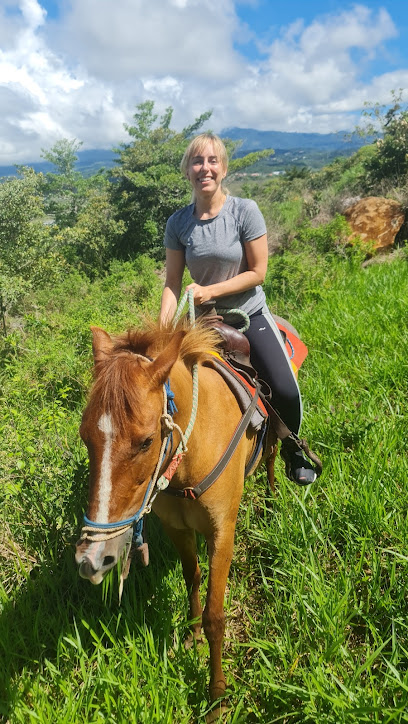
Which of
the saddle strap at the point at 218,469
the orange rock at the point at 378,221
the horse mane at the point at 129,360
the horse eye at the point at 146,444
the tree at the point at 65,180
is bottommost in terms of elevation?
the saddle strap at the point at 218,469

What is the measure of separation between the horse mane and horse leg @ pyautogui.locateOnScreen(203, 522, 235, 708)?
926 mm

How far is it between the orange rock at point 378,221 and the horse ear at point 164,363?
8647 mm

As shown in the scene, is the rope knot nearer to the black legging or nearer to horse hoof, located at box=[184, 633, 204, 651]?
the black legging

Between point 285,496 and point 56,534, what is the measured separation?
5.48ft

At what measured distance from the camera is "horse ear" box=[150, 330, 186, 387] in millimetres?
1359

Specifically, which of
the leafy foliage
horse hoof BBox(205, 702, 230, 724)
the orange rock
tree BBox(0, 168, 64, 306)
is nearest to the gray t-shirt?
horse hoof BBox(205, 702, 230, 724)

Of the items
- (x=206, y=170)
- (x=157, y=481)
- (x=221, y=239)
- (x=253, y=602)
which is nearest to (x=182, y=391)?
(x=157, y=481)

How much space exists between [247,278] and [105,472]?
5.15 feet

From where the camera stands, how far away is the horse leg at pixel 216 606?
1881mm

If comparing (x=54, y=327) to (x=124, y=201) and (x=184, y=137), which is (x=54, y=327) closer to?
(x=124, y=201)

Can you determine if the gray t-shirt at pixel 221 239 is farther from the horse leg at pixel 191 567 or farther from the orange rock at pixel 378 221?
the orange rock at pixel 378 221

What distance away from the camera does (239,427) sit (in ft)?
6.63

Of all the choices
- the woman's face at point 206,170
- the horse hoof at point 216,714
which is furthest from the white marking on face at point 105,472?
the woman's face at point 206,170

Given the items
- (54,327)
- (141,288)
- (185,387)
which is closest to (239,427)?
(185,387)
